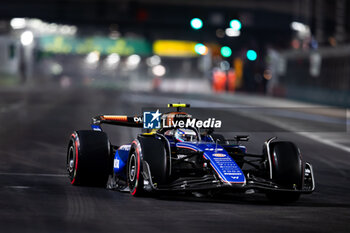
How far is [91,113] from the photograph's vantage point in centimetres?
3234

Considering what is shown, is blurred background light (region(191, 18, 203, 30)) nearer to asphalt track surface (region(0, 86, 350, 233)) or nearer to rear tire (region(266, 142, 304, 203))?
asphalt track surface (region(0, 86, 350, 233))

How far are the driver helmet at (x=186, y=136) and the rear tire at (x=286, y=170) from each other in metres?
1.32

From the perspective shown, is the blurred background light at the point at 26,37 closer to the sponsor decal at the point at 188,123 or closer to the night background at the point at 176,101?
the night background at the point at 176,101

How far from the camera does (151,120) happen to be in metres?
11.6

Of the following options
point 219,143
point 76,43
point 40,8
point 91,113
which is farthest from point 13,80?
point 219,143

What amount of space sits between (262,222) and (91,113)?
23.8 metres

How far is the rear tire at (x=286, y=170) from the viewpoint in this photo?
10477 millimetres

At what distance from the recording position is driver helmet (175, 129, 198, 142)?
38.0ft

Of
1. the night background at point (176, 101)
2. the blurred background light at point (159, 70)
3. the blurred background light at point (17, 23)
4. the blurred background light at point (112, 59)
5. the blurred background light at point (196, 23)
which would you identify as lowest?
the blurred background light at point (159, 70)

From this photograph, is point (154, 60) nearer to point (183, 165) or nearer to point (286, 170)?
point (183, 165)

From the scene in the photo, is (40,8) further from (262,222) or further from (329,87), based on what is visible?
(262,222)

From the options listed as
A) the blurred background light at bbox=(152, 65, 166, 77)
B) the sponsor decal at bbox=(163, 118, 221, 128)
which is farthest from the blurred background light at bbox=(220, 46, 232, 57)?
the blurred background light at bbox=(152, 65, 166, 77)

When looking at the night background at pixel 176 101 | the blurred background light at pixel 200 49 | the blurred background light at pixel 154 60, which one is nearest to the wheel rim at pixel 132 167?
the night background at pixel 176 101

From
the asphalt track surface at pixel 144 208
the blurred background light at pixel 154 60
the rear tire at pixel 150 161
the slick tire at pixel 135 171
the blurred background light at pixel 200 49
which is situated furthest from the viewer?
the blurred background light at pixel 154 60
